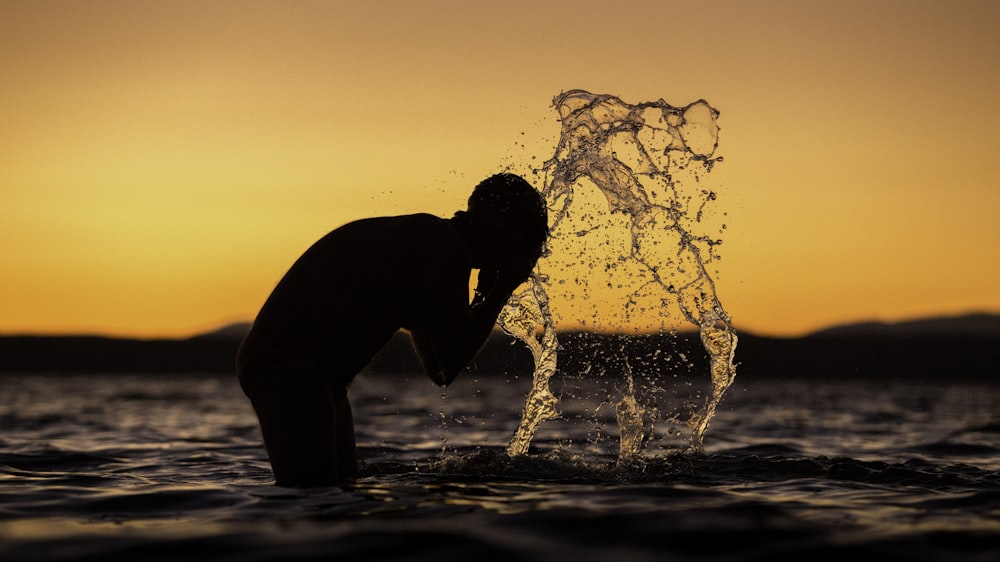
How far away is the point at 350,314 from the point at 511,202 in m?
0.98

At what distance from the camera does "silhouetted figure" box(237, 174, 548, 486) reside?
4500mm

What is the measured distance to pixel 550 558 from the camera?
133 inches

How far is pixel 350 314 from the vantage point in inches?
181

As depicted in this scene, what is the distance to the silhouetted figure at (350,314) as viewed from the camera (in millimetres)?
4500

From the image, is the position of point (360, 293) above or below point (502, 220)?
below

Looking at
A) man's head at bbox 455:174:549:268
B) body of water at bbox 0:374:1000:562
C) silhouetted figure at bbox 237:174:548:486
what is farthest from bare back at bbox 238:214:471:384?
body of water at bbox 0:374:1000:562

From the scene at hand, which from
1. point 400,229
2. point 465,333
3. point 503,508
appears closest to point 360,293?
point 400,229

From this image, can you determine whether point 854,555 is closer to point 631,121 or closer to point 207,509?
point 207,509

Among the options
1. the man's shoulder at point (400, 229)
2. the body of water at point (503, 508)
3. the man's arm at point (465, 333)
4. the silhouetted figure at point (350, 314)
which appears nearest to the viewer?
the body of water at point (503, 508)

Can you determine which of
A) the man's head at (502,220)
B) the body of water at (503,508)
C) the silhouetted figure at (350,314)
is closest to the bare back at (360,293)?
the silhouetted figure at (350,314)

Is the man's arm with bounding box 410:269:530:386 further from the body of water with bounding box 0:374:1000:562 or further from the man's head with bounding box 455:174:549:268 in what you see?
the body of water with bounding box 0:374:1000:562

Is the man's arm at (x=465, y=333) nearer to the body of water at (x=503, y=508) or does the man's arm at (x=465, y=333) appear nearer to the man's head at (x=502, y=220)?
the man's head at (x=502, y=220)


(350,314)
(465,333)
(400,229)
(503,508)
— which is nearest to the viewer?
(503,508)

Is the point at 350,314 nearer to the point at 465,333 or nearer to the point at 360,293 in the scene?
the point at 360,293
